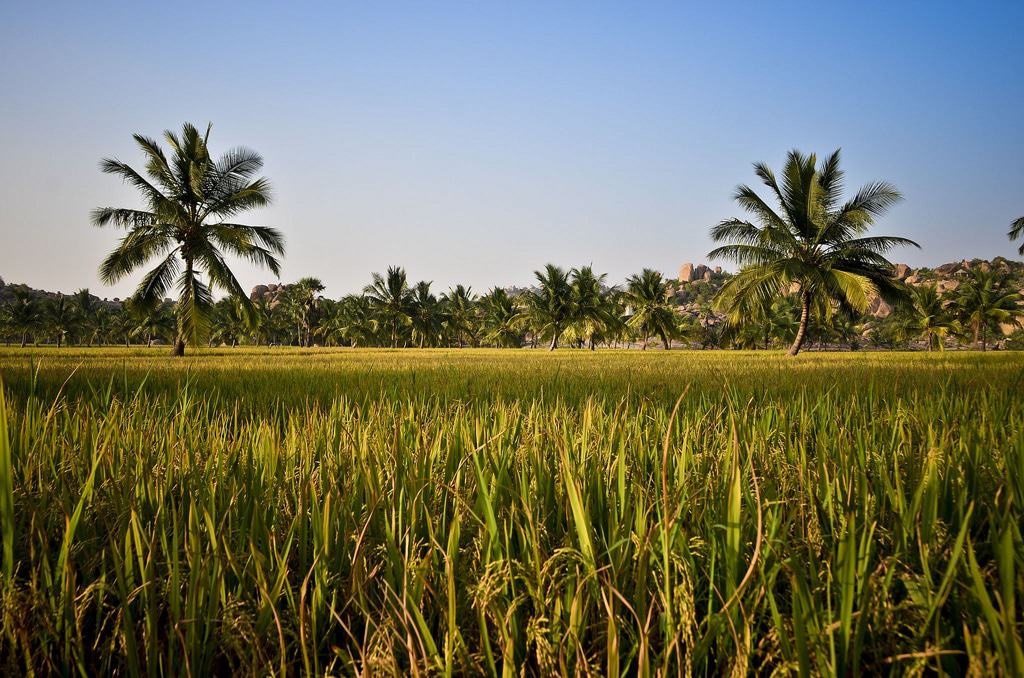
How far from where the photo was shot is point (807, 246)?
658 inches

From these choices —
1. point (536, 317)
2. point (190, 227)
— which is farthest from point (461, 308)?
point (190, 227)

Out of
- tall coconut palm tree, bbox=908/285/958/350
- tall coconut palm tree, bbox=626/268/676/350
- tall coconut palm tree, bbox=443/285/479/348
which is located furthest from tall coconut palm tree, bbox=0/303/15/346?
tall coconut palm tree, bbox=908/285/958/350

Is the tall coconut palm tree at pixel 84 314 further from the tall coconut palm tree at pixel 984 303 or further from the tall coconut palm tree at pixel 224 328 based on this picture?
the tall coconut palm tree at pixel 984 303

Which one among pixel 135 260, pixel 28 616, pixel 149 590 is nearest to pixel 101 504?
pixel 28 616

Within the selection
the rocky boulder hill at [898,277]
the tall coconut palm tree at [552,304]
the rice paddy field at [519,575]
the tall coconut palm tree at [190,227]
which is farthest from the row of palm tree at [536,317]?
the rocky boulder hill at [898,277]

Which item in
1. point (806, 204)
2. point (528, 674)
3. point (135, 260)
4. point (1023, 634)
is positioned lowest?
point (528, 674)

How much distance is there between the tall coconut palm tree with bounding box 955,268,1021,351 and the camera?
112ft

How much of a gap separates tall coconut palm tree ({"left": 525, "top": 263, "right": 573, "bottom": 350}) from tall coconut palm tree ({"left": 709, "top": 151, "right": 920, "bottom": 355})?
12.7 metres

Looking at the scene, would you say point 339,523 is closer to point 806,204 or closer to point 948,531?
point 948,531

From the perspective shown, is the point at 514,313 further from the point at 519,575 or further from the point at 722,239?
the point at 519,575

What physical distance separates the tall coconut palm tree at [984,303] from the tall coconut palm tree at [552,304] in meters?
29.2

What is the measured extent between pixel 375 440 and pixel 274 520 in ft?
1.75

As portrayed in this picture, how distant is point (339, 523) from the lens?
1.08 m

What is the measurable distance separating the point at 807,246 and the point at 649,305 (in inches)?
677
